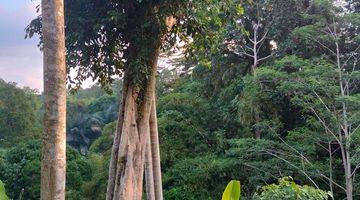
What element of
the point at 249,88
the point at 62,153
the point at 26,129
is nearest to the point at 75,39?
the point at 62,153

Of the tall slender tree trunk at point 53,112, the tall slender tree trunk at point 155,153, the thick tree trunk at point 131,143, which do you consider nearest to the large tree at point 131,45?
the thick tree trunk at point 131,143

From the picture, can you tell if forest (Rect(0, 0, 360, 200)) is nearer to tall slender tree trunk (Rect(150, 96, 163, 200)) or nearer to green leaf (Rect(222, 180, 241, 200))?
tall slender tree trunk (Rect(150, 96, 163, 200))

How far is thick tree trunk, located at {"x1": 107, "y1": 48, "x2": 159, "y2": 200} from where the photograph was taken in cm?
590

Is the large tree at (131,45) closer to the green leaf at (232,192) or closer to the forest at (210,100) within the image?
the forest at (210,100)

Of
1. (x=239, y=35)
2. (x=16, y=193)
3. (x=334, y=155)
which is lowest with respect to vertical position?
(x=16, y=193)

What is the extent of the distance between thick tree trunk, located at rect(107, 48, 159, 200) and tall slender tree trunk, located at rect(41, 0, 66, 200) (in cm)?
239

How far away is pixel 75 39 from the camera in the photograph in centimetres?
592

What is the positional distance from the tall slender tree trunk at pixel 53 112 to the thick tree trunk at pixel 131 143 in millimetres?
2393

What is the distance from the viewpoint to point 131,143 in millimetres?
6012

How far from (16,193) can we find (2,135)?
Result: 7.28 m

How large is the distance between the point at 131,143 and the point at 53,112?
2.56m

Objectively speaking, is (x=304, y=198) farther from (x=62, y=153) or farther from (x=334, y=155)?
(x=334, y=155)

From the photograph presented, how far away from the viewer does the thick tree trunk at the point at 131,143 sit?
5898 mm

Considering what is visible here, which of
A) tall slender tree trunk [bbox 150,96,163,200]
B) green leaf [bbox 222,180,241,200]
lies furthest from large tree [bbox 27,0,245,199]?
green leaf [bbox 222,180,241,200]
